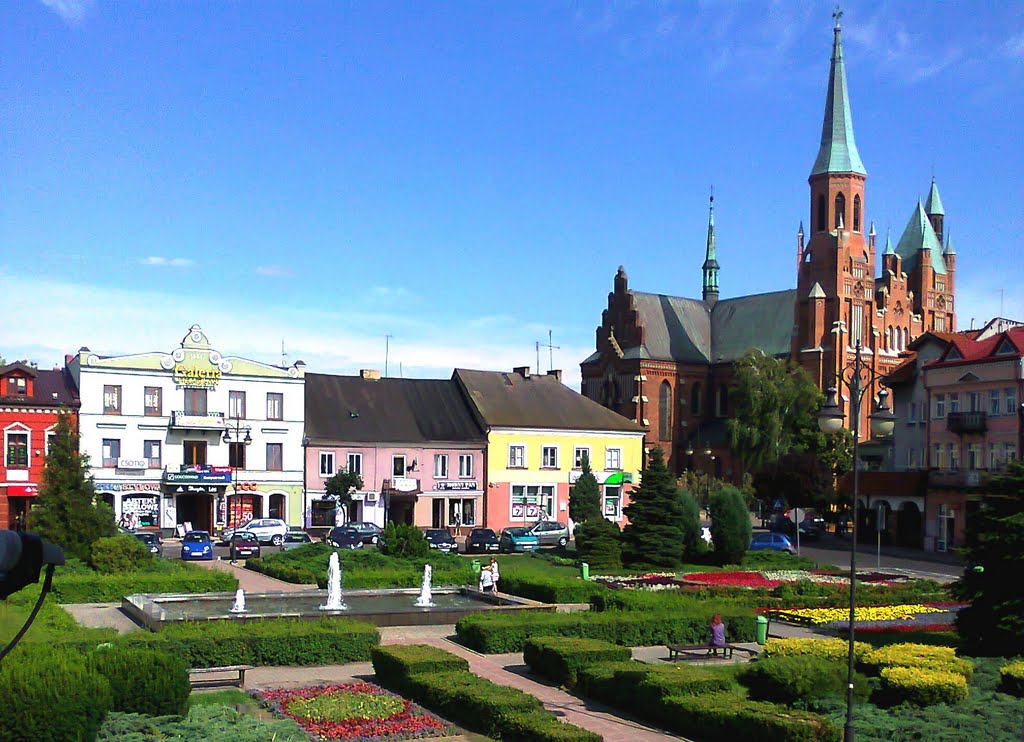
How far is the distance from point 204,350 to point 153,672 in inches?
1817

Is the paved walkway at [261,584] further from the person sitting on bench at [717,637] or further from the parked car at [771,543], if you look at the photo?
the parked car at [771,543]

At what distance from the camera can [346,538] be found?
50.3m

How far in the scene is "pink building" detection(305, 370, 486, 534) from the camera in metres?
61.8

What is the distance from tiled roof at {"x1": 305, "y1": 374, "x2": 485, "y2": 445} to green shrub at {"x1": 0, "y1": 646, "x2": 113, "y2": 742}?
48297mm

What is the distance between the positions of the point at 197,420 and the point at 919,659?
46.3 m

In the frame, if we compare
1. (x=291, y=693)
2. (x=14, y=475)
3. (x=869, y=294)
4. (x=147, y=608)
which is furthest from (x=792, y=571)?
(x=869, y=294)

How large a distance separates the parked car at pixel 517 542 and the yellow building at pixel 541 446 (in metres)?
12.9

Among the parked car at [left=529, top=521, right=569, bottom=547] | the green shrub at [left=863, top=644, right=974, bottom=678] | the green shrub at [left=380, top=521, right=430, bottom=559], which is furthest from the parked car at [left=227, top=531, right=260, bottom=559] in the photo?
the green shrub at [left=863, top=644, right=974, bottom=678]

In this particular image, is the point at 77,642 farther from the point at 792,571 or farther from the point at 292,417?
the point at 292,417

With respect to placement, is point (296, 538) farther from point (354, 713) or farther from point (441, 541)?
point (354, 713)

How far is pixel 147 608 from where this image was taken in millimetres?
27109

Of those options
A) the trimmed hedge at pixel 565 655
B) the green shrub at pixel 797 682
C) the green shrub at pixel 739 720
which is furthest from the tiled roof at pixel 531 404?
the green shrub at pixel 739 720

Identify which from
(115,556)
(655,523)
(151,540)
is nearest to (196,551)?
(151,540)

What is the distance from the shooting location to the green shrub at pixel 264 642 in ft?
68.9
